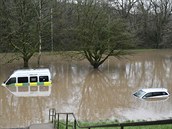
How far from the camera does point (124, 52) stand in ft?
119

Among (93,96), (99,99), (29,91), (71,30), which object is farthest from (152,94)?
(71,30)

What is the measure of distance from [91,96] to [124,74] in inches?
364

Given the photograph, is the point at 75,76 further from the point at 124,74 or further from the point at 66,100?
the point at 66,100

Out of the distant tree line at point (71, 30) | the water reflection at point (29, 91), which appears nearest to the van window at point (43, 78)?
the water reflection at point (29, 91)

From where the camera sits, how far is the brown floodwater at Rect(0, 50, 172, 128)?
18.5m

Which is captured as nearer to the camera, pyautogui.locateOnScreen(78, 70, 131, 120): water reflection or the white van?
pyautogui.locateOnScreen(78, 70, 131, 120): water reflection

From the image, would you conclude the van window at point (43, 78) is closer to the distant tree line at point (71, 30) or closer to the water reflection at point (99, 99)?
the water reflection at point (99, 99)

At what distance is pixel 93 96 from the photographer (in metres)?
23.5

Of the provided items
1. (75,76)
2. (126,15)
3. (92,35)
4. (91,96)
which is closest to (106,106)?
(91,96)

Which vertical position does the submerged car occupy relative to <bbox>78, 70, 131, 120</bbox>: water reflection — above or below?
above

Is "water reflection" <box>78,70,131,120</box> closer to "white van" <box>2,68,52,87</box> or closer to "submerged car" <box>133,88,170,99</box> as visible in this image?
"submerged car" <box>133,88,170,99</box>

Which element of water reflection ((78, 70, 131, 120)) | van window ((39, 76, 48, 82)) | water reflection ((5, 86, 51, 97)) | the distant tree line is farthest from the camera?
the distant tree line

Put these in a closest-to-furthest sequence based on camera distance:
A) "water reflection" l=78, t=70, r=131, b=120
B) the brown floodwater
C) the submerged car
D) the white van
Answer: the brown floodwater < "water reflection" l=78, t=70, r=131, b=120 < the submerged car < the white van

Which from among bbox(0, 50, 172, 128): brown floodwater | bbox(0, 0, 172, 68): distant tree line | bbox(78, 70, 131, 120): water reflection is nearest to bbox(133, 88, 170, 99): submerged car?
bbox(0, 50, 172, 128): brown floodwater
